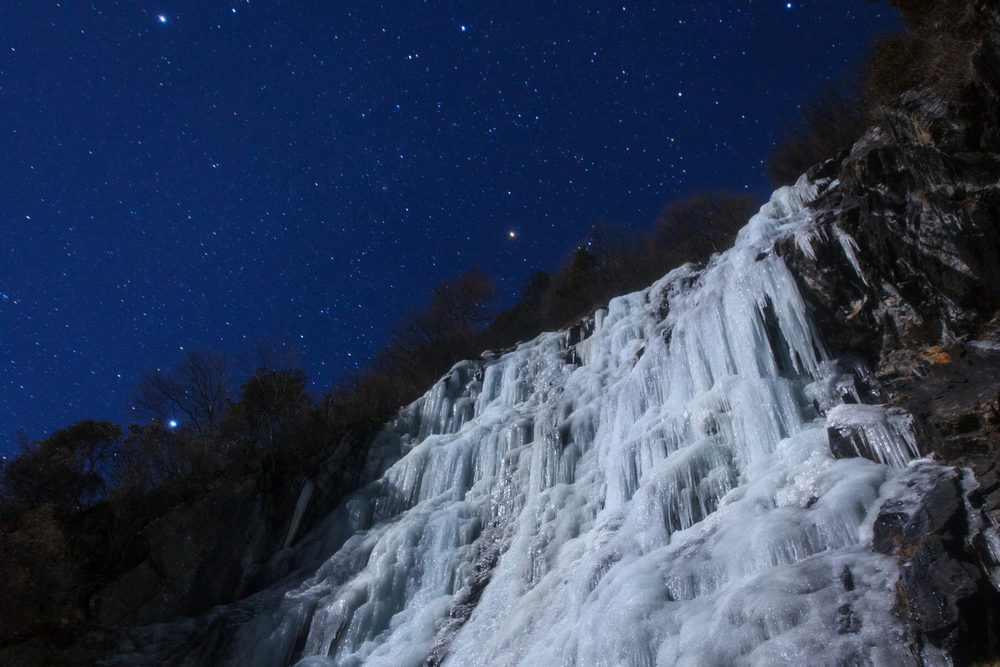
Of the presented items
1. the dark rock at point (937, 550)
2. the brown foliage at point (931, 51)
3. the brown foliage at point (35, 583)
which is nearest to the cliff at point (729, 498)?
the dark rock at point (937, 550)

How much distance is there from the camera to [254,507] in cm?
1249

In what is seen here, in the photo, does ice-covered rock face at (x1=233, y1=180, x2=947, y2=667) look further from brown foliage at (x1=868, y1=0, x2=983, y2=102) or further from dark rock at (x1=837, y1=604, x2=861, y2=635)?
brown foliage at (x1=868, y1=0, x2=983, y2=102)

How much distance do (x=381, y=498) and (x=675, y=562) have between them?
7806mm

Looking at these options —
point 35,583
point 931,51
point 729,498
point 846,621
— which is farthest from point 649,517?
point 35,583

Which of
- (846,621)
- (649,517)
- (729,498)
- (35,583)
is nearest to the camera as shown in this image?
(846,621)

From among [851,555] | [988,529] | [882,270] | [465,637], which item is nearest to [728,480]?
[851,555]

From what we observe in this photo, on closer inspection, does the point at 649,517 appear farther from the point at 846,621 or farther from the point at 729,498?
the point at 846,621

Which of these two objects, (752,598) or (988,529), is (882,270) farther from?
(752,598)

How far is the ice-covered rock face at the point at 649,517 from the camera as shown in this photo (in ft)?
16.0

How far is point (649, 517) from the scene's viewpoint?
292 inches

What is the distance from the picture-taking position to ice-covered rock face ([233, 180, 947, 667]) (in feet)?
16.0

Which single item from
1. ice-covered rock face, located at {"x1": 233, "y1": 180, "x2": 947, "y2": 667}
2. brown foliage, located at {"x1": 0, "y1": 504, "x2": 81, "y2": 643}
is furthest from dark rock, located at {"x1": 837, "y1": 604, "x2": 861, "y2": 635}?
brown foliage, located at {"x1": 0, "y1": 504, "x2": 81, "y2": 643}

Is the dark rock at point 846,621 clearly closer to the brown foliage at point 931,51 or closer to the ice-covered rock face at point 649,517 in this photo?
the ice-covered rock face at point 649,517

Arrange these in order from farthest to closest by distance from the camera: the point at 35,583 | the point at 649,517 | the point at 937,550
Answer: the point at 35,583 → the point at 649,517 → the point at 937,550
